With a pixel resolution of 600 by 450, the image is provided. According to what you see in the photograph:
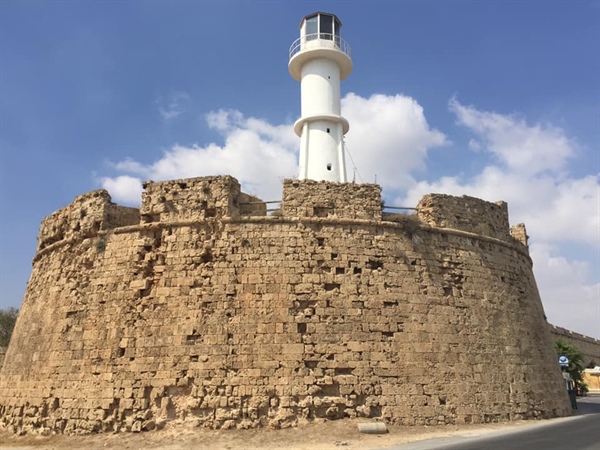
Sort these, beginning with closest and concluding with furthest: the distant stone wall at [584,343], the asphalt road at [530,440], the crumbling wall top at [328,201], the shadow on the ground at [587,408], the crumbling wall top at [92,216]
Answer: the asphalt road at [530,440], the crumbling wall top at [328,201], the crumbling wall top at [92,216], the shadow on the ground at [587,408], the distant stone wall at [584,343]

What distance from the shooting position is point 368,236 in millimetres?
11961

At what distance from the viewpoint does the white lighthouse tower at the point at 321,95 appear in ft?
60.4

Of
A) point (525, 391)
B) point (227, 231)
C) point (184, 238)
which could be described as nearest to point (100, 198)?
point (184, 238)

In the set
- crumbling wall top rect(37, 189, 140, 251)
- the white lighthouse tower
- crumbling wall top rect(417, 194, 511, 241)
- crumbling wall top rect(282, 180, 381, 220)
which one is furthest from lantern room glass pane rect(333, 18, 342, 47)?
crumbling wall top rect(37, 189, 140, 251)

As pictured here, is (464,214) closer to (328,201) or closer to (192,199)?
(328,201)

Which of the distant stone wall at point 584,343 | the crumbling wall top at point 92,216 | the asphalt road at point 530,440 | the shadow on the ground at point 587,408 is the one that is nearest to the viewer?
the asphalt road at point 530,440

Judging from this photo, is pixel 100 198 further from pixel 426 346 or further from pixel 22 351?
pixel 426 346

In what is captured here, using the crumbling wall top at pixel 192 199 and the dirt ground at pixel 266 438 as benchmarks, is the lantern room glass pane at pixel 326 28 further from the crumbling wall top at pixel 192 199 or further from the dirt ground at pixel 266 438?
the dirt ground at pixel 266 438

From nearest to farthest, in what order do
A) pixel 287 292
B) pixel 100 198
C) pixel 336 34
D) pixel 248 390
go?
pixel 248 390
pixel 287 292
pixel 100 198
pixel 336 34

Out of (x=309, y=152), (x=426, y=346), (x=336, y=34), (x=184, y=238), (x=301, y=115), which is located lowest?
(x=426, y=346)

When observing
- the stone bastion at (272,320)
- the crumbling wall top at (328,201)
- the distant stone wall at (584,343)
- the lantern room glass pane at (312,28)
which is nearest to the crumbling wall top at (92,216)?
the stone bastion at (272,320)

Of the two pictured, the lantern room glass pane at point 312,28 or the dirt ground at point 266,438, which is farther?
the lantern room glass pane at point 312,28

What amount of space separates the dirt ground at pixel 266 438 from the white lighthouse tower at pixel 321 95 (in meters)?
9.91

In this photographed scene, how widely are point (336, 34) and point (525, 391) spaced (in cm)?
1440
